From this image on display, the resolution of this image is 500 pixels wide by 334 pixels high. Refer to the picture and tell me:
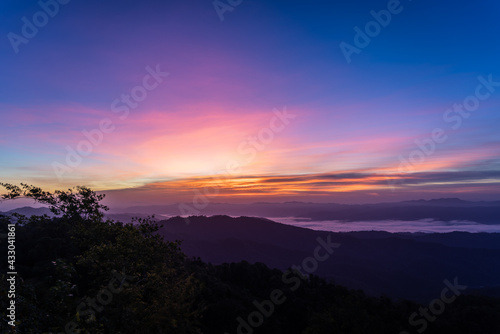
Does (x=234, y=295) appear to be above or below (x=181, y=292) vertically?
below

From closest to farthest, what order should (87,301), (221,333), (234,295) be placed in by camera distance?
1. (87,301)
2. (221,333)
3. (234,295)

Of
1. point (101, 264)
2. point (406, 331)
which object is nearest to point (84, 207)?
point (101, 264)

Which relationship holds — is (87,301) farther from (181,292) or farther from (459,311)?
(459,311)

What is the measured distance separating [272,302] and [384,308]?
17.7 metres

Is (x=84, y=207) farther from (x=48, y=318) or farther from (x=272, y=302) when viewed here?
(x=272, y=302)

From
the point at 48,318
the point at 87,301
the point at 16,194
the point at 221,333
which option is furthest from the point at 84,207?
the point at 221,333

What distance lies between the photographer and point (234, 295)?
45.4 meters

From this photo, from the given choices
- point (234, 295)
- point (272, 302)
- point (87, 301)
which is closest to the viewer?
point (87, 301)

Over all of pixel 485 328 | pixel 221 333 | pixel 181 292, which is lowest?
pixel 485 328

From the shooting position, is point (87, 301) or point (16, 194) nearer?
point (87, 301)

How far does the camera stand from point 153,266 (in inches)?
688

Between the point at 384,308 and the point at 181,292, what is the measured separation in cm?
4280

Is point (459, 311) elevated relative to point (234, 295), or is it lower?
lower

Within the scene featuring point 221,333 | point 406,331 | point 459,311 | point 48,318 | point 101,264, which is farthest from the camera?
point 459,311
